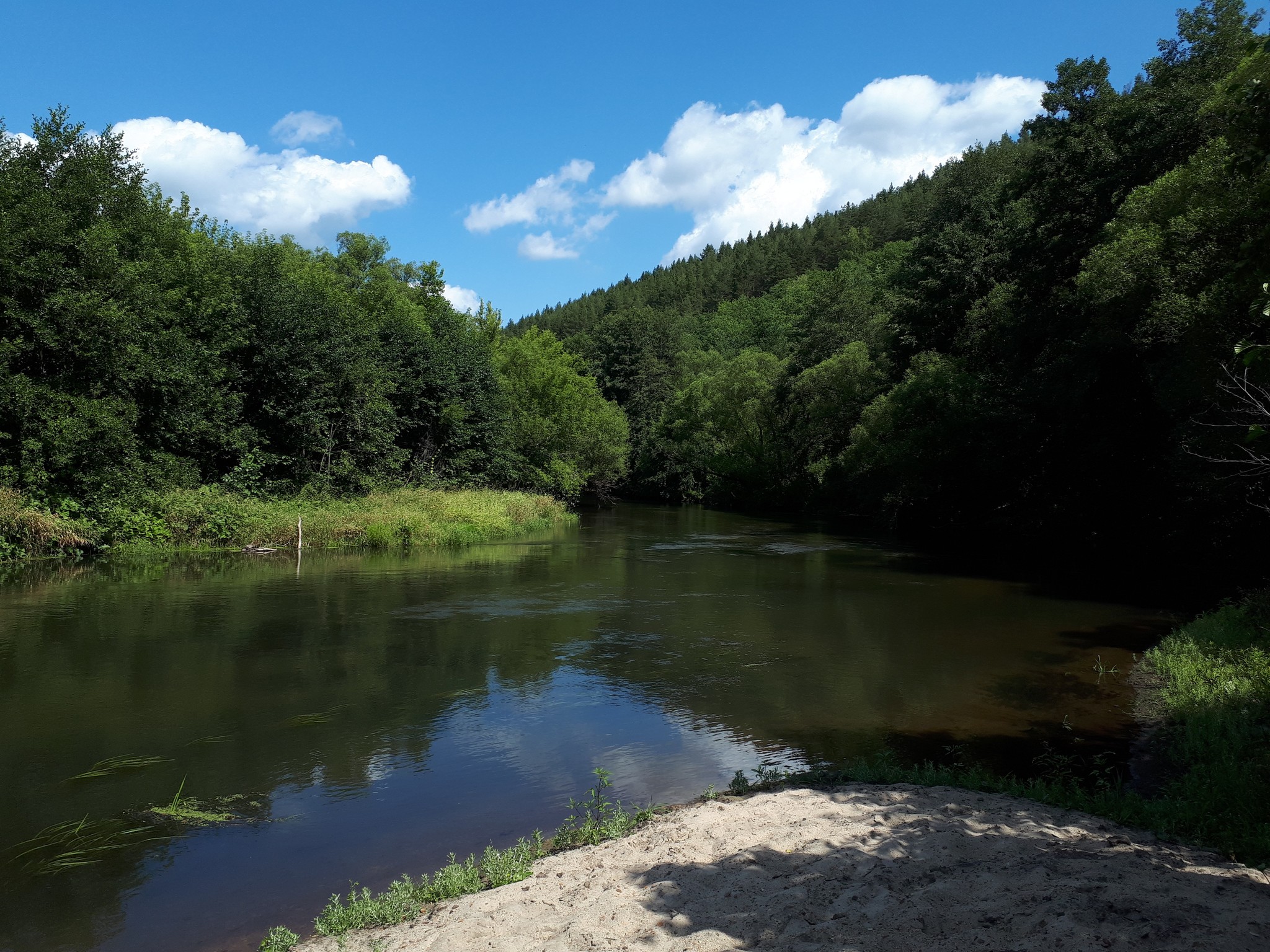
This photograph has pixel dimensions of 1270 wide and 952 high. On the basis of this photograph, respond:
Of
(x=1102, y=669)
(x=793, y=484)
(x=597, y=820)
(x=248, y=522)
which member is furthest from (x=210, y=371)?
(x=793, y=484)

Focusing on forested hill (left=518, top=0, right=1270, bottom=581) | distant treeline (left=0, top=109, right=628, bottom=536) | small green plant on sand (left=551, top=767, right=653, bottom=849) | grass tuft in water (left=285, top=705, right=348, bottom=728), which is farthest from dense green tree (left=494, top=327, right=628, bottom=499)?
small green plant on sand (left=551, top=767, right=653, bottom=849)

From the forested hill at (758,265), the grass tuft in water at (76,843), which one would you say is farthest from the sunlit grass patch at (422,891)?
the forested hill at (758,265)

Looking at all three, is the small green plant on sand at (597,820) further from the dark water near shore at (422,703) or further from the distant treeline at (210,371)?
the distant treeline at (210,371)

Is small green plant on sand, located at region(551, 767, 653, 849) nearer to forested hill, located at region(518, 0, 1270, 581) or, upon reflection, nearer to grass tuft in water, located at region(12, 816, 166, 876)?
grass tuft in water, located at region(12, 816, 166, 876)

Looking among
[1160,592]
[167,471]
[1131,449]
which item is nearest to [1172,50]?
[1131,449]

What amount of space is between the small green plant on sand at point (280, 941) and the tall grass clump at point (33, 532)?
2199cm

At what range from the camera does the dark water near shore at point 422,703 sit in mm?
7180

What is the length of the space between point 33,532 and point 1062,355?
31333mm

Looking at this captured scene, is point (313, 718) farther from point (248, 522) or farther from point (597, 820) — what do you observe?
point (248, 522)

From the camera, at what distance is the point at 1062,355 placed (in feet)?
90.2

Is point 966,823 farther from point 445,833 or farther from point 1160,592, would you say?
point 1160,592

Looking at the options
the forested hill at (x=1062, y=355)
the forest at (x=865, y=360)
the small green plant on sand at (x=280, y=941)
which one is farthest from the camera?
the forest at (x=865, y=360)

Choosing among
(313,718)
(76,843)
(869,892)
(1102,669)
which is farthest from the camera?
(1102,669)

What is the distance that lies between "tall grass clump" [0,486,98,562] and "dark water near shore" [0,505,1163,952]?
1153 millimetres
